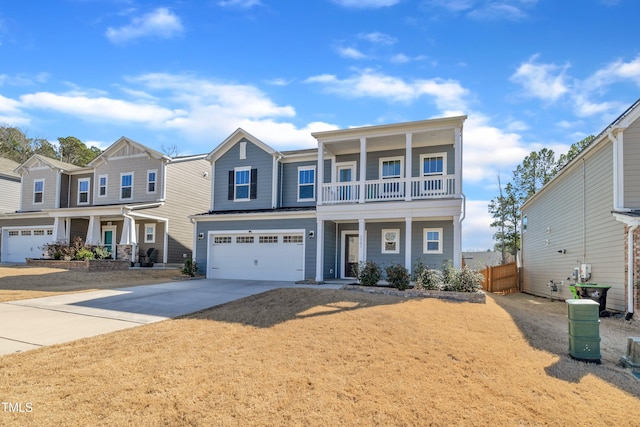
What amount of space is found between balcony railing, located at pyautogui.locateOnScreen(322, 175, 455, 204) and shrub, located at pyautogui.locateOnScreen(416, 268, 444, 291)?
3.05 metres

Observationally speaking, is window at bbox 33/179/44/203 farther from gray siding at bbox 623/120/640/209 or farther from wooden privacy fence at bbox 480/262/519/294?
gray siding at bbox 623/120/640/209

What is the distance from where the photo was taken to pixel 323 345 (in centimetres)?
632

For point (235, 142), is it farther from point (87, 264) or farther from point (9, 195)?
point (9, 195)

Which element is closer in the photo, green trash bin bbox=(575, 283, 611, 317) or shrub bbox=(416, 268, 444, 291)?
green trash bin bbox=(575, 283, 611, 317)

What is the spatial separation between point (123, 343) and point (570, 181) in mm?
16323

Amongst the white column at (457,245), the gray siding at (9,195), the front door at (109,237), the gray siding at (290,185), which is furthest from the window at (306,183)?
the gray siding at (9,195)

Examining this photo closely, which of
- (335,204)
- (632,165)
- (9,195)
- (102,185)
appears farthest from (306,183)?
(9,195)

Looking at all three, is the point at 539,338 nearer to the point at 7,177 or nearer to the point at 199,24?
the point at 199,24

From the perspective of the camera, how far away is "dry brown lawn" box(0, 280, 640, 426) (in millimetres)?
4164

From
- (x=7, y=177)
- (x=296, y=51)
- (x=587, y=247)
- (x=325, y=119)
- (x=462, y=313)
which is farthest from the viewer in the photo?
(x=7, y=177)

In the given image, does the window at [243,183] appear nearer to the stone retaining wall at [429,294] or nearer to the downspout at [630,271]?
the stone retaining wall at [429,294]

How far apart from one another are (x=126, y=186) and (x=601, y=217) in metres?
23.4

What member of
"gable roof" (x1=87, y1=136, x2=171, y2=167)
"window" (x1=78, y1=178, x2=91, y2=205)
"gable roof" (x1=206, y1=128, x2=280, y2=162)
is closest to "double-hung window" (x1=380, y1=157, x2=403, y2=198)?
"gable roof" (x1=206, y1=128, x2=280, y2=162)

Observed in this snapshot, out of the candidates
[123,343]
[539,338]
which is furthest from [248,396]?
[539,338]
